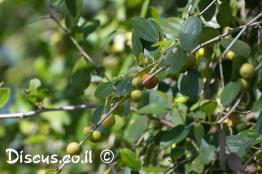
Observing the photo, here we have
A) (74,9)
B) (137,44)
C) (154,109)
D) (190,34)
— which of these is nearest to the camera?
(190,34)

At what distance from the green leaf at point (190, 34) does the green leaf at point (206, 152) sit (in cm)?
31

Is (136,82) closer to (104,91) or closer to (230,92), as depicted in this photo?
(104,91)

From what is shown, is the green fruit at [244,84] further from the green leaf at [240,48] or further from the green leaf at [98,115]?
the green leaf at [98,115]

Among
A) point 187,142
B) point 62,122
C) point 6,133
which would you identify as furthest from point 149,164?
point 6,133

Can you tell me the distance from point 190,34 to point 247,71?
27cm

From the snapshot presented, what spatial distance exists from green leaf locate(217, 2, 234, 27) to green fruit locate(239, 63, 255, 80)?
14cm

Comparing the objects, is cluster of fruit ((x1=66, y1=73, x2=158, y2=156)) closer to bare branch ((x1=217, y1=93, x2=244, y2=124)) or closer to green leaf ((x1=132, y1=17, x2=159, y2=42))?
green leaf ((x1=132, y1=17, x2=159, y2=42))

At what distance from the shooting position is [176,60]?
91 cm

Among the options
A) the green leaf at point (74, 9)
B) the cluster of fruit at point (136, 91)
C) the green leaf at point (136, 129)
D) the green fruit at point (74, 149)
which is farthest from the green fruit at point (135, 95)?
the green leaf at point (136, 129)

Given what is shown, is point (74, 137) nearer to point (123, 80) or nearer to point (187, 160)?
point (187, 160)

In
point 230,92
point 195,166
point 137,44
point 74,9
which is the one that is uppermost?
point 74,9

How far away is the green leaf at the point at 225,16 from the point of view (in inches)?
39.8

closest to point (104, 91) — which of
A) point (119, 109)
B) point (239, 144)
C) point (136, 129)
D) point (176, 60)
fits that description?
point (119, 109)

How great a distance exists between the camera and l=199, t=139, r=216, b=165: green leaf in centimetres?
115
